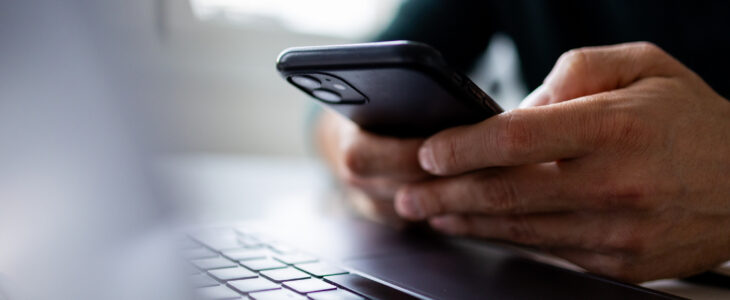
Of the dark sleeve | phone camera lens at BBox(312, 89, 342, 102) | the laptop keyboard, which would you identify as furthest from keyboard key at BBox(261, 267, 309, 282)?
the dark sleeve

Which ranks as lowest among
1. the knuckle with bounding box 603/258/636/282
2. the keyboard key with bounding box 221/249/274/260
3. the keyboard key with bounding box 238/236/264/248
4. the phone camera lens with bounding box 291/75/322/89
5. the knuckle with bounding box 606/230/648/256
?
the knuckle with bounding box 603/258/636/282

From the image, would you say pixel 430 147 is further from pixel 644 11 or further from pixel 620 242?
pixel 644 11

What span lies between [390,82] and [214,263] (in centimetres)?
15

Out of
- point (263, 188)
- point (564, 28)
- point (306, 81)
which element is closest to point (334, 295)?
point (306, 81)

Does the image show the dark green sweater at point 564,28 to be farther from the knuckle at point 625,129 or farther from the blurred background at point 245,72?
the knuckle at point 625,129

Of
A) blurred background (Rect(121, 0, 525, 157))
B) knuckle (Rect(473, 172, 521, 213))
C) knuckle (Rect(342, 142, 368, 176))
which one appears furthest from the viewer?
blurred background (Rect(121, 0, 525, 157))

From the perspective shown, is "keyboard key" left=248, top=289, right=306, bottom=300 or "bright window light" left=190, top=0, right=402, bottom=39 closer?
"keyboard key" left=248, top=289, right=306, bottom=300

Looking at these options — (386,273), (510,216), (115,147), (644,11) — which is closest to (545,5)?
(644,11)

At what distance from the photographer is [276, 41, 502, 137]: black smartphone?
0.87 feet

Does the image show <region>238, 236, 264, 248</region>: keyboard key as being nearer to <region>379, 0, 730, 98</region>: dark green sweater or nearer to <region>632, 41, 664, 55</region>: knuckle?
<region>632, 41, 664, 55</region>: knuckle

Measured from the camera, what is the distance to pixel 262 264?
343 mm

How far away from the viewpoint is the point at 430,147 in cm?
39

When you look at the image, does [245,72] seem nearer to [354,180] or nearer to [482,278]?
[354,180]

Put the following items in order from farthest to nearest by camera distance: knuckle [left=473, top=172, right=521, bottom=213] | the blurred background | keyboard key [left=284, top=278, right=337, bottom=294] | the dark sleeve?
the blurred background < the dark sleeve < knuckle [left=473, top=172, right=521, bottom=213] < keyboard key [left=284, top=278, right=337, bottom=294]
